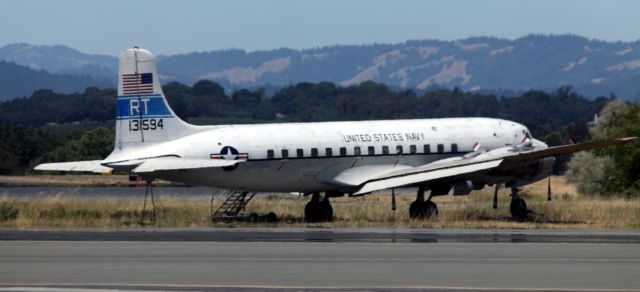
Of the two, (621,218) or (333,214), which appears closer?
(621,218)

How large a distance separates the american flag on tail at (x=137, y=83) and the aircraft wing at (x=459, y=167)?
7.42 m

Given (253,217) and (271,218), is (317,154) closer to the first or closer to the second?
(271,218)

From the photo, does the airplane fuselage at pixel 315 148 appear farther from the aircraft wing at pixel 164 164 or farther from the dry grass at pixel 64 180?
the dry grass at pixel 64 180

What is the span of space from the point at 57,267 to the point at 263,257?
4.53 metres

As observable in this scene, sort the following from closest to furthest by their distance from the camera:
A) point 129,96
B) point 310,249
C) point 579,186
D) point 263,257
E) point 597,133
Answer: point 263,257 < point 310,249 < point 129,96 < point 579,186 < point 597,133

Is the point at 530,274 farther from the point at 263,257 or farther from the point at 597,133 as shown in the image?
the point at 597,133

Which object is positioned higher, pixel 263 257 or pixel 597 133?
pixel 597 133

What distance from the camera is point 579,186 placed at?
218 ft

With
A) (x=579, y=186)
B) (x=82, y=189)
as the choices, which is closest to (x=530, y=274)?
(x=579, y=186)

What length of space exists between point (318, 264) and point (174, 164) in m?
14.1

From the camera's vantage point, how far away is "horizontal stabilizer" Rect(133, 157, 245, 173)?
4172 cm

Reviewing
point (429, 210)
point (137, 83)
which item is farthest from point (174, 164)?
point (429, 210)

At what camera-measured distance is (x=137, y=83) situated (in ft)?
142

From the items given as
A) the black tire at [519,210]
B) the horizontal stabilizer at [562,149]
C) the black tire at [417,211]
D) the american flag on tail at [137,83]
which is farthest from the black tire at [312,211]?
the american flag on tail at [137,83]
